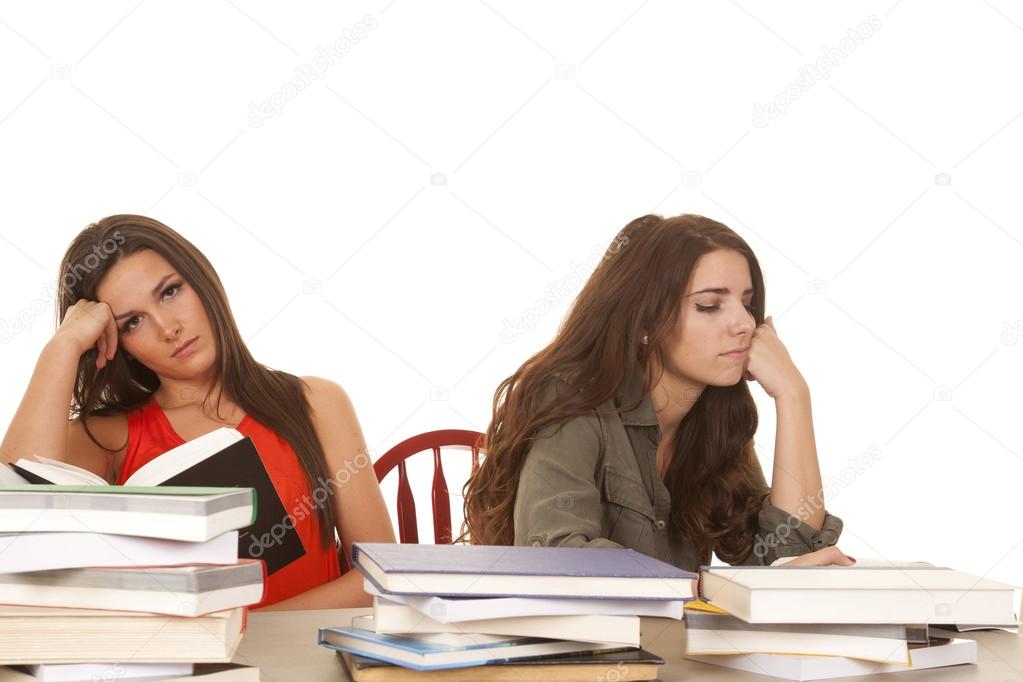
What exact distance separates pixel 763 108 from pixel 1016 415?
1.23 meters

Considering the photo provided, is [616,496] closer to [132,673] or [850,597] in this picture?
[850,597]

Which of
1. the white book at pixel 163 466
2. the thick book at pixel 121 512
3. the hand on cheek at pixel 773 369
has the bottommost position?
the thick book at pixel 121 512

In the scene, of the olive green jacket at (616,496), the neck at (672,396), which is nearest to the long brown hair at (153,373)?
the olive green jacket at (616,496)

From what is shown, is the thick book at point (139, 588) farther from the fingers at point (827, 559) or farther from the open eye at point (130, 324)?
the open eye at point (130, 324)

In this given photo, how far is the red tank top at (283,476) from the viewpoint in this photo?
1.89 metres

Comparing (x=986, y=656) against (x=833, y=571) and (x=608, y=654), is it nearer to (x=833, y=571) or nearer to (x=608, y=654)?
(x=833, y=571)

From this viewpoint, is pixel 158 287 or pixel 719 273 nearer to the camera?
pixel 719 273

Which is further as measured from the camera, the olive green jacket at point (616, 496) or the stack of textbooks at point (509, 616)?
the olive green jacket at point (616, 496)

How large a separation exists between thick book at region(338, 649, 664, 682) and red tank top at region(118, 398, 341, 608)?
953 mm

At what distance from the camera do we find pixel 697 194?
3168 millimetres

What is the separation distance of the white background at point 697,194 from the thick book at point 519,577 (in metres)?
2.12

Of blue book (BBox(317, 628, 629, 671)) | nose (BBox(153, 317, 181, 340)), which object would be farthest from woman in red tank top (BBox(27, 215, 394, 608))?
blue book (BBox(317, 628, 629, 671))

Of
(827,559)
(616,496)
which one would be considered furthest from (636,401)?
(827,559)

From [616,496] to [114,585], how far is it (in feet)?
3.25
